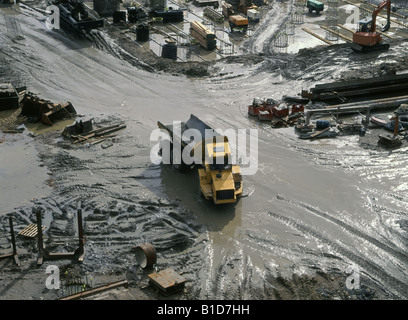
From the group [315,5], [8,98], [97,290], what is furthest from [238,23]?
[97,290]

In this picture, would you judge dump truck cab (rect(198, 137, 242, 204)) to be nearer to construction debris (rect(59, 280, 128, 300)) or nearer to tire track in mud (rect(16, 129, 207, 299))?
tire track in mud (rect(16, 129, 207, 299))

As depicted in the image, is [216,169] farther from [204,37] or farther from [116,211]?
[204,37]

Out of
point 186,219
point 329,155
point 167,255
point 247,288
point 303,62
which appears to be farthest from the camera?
point 303,62

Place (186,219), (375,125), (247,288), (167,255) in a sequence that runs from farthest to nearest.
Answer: (375,125)
(186,219)
(167,255)
(247,288)

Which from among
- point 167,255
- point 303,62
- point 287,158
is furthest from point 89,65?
point 167,255

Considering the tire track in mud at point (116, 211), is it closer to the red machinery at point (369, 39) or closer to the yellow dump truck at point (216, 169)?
the yellow dump truck at point (216, 169)

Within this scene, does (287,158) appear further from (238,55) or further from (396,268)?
(238,55)

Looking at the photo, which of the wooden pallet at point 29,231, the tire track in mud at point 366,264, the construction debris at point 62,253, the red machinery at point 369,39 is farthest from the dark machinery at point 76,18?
the construction debris at point 62,253
